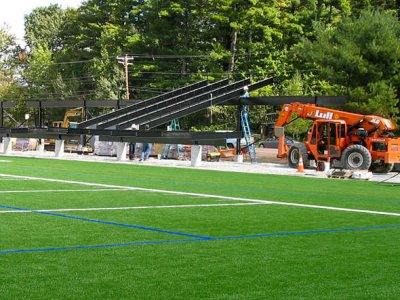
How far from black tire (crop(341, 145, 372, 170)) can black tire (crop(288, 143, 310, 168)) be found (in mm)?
2363

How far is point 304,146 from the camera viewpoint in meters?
33.8

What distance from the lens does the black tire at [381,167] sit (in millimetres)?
31656

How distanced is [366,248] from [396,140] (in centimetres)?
2236

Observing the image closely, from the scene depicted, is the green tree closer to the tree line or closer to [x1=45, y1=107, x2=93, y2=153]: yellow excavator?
the tree line

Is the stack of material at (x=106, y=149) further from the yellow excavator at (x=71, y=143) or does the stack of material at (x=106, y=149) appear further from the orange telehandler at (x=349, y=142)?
the orange telehandler at (x=349, y=142)

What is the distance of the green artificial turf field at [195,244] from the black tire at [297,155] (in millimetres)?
14262

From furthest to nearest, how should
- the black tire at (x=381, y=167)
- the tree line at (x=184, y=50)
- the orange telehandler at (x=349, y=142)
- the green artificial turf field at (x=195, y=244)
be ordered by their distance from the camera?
the tree line at (x=184, y=50)
the black tire at (x=381, y=167)
the orange telehandler at (x=349, y=142)
the green artificial turf field at (x=195, y=244)

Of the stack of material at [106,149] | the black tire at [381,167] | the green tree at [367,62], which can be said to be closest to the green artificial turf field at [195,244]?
the black tire at [381,167]

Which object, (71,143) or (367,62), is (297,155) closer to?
(367,62)

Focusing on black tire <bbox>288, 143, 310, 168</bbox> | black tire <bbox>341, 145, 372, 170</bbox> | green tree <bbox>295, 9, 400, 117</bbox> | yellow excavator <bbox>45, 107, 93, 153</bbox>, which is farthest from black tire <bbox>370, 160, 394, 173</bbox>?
yellow excavator <bbox>45, 107, 93, 153</bbox>

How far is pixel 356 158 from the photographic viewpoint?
31.1 meters

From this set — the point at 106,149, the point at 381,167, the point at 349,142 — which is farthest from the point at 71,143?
the point at 381,167

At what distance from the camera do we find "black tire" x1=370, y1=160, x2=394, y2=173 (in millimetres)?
31656

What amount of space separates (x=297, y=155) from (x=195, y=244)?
80.4 ft
